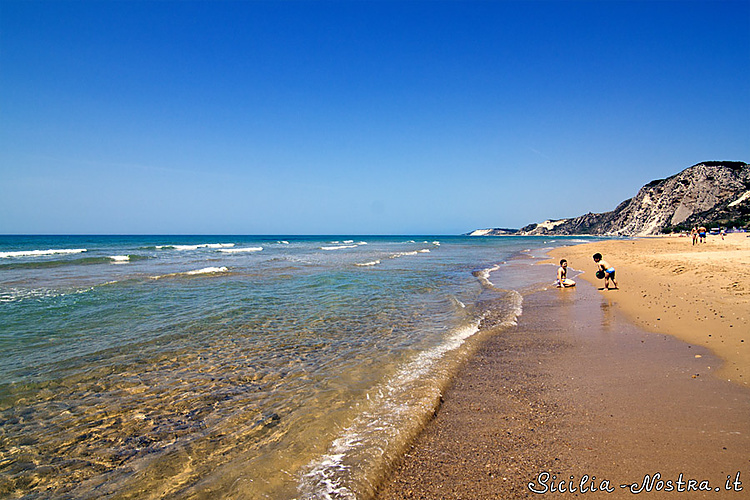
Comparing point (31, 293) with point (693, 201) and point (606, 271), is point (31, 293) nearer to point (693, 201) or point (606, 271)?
point (606, 271)

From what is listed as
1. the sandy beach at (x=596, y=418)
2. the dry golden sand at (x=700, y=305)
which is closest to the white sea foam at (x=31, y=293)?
the sandy beach at (x=596, y=418)

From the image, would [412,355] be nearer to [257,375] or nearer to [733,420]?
[257,375]

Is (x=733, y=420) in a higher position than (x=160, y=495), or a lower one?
higher

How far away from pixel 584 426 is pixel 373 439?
240cm

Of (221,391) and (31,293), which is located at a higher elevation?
(31,293)

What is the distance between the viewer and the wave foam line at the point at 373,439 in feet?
10.8

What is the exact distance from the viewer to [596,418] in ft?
13.9

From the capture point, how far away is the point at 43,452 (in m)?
4.01

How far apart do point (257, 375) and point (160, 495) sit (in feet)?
9.37

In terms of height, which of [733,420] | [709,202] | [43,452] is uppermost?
[709,202]

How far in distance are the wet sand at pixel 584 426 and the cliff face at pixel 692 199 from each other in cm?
10033

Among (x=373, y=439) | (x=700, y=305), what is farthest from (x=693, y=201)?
(x=373, y=439)

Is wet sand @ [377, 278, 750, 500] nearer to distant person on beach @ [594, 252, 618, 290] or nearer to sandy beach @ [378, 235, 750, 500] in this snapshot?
sandy beach @ [378, 235, 750, 500]

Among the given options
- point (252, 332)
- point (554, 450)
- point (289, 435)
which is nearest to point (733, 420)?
point (554, 450)
